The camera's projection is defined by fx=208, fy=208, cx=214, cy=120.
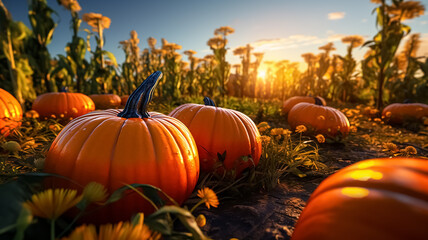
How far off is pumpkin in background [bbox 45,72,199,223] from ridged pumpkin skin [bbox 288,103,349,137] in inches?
107

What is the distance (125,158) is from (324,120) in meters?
3.18

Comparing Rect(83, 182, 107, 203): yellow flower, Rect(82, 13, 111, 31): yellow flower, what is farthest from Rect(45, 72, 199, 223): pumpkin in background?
Rect(82, 13, 111, 31): yellow flower

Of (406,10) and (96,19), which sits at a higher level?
(96,19)

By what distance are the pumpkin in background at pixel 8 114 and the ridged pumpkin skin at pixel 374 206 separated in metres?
3.00

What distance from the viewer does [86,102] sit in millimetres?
3758

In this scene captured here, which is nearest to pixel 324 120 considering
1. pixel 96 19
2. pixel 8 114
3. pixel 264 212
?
pixel 264 212

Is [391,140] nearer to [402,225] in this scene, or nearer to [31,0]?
[402,225]

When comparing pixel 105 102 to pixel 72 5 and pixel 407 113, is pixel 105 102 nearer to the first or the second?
pixel 72 5

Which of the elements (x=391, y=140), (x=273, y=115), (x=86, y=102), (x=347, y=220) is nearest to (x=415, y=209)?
(x=347, y=220)

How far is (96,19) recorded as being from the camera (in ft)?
28.6

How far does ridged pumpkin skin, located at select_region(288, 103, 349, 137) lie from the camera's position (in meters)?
3.26

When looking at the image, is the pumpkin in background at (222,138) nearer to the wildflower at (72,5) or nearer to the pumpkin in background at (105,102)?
the pumpkin in background at (105,102)

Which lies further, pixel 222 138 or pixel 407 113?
pixel 407 113

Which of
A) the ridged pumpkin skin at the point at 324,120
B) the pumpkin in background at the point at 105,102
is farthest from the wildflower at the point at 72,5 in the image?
the ridged pumpkin skin at the point at 324,120
